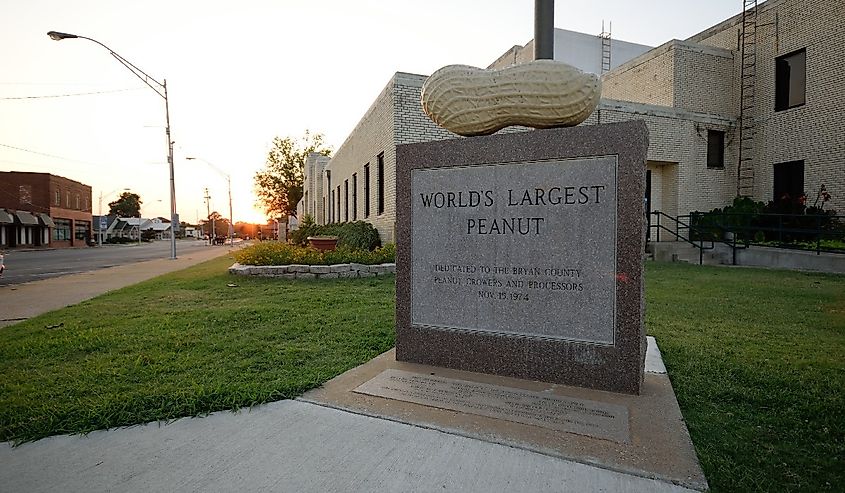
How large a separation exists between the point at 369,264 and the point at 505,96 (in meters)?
8.72

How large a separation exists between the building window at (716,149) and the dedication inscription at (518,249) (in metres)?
20.4

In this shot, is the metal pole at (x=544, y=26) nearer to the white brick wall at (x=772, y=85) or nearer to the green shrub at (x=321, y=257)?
the green shrub at (x=321, y=257)

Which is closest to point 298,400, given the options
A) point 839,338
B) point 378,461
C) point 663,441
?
point 378,461

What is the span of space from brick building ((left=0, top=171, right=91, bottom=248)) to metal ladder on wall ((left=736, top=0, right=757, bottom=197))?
56.1 meters

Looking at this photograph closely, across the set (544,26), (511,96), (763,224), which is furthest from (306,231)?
(511,96)

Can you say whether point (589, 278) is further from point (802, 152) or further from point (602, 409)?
point (802, 152)

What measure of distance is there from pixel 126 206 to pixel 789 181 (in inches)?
5323

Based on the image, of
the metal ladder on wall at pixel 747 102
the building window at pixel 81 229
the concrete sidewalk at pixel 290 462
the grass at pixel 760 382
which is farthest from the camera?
the building window at pixel 81 229

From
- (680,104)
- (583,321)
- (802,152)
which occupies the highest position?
(680,104)

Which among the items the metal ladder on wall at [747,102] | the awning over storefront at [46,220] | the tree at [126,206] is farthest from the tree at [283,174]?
the tree at [126,206]

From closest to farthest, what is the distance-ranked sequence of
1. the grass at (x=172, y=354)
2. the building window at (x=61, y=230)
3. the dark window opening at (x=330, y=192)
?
the grass at (x=172, y=354) → the dark window opening at (x=330, y=192) → the building window at (x=61, y=230)

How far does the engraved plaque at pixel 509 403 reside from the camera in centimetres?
303

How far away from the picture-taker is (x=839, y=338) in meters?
5.54

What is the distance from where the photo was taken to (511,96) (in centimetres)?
400
